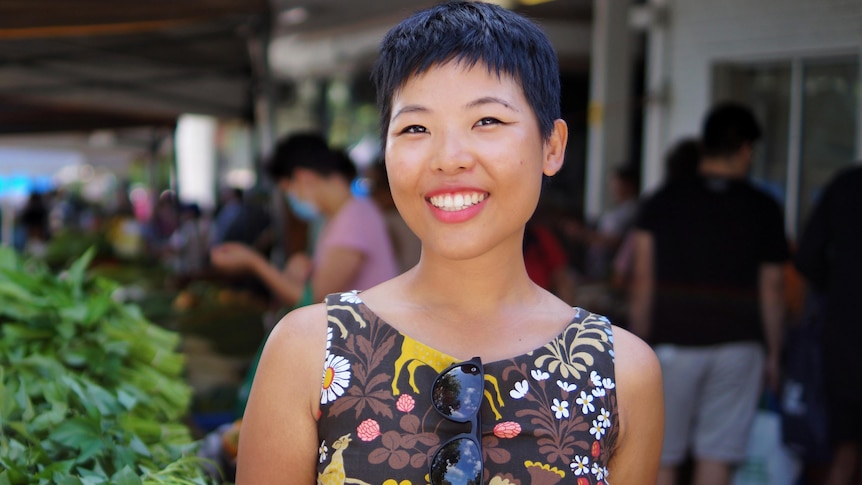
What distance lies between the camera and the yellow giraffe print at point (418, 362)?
1.44 m

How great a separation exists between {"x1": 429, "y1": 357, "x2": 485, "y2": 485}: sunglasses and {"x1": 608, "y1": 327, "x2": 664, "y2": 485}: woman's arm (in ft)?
0.85

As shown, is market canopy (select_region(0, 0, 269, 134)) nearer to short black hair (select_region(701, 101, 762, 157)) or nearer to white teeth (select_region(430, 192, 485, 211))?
short black hair (select_region(701, 101, 762, 157))

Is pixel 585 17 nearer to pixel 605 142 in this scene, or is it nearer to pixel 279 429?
pixel 605 142

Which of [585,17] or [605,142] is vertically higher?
[585,17]

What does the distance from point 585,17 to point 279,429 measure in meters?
9.73

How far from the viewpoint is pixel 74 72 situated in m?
4.89

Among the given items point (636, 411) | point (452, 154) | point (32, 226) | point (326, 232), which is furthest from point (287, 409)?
point (32, 226)

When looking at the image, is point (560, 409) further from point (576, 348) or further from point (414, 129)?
point (414, 129)

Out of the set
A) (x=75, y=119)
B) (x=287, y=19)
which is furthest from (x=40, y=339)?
(x=287, y=19)

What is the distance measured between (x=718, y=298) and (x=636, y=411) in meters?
2.86

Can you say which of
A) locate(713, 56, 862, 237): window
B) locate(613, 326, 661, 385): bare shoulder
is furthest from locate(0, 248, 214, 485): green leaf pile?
locate(713, 56, 862, 237): window

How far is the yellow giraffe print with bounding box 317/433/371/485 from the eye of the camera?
4.59 ft

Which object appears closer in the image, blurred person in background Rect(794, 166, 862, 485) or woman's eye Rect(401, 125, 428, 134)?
woman's eye Rect(401, 125, 428, 134)

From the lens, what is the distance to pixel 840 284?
12.9ft
